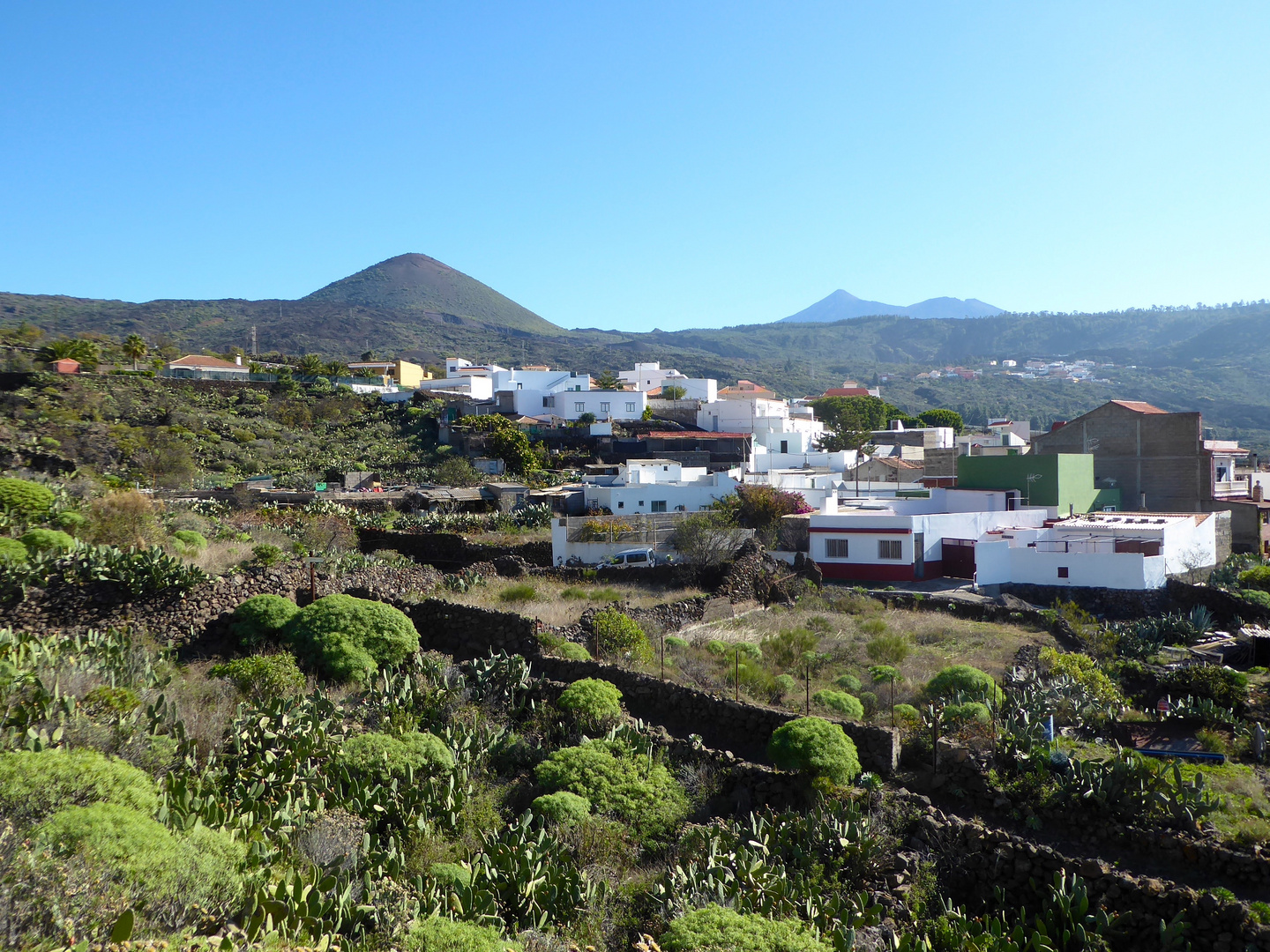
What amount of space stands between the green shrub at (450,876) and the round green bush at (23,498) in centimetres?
1523

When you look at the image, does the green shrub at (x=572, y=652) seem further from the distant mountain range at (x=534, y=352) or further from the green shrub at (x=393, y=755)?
the distant mountain range at (x=534, y=352)

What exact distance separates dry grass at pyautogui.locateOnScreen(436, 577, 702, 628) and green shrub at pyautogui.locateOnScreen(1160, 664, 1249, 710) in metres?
10.9

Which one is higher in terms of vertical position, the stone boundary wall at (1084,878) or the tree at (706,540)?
the tree at (706,540)

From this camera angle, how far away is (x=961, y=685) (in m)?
13.7

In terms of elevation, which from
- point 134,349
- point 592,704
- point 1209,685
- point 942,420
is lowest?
point 1209,685

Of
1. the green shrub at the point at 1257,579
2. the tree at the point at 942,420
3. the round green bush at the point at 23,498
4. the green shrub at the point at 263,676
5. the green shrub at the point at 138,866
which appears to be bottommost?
the green shrub at the point at 1257,579

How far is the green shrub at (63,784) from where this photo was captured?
6031 mm

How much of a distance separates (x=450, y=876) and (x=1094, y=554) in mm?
26039

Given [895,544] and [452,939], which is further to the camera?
[895,544]

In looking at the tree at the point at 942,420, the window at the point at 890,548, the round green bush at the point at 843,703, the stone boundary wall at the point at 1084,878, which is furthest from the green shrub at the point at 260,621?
the tree at the point at 942,420

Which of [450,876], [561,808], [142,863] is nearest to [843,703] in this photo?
[561,808]

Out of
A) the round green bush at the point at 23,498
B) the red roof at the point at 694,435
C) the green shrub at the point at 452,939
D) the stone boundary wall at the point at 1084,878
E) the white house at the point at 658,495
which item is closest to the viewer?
the green shrub at the point at 452,939

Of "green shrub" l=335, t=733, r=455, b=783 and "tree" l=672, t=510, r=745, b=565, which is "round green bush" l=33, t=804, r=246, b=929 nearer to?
"green shrub" l=335, t=733, r=455, b=783

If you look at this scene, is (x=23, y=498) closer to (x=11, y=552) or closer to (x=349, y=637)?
(x=11, y=552)
